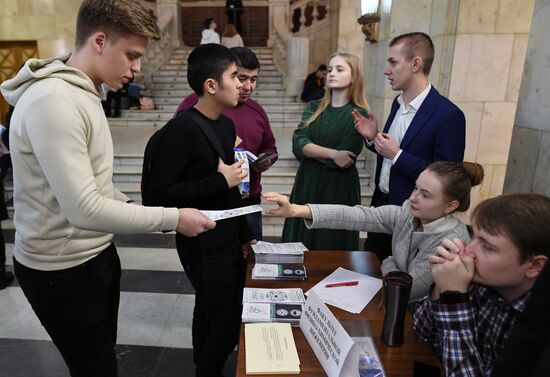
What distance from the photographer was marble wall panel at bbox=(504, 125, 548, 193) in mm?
1769

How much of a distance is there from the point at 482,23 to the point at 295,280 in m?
2.97

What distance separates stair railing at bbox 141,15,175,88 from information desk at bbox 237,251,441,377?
8715 mm

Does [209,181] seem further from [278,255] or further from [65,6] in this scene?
[65,6]

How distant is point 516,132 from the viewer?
1901 mm

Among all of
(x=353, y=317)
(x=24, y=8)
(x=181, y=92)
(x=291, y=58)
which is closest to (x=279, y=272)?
(x=353, y=317)

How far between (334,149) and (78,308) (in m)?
1.69

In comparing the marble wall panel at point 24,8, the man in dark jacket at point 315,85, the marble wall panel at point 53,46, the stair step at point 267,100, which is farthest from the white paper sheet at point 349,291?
the marble wall panel at point 24,8

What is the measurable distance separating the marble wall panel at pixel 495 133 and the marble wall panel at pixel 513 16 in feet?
2.06

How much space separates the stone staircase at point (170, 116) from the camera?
5.01m

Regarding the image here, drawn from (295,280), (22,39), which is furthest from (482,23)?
(22,39)

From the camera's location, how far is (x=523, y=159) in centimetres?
185

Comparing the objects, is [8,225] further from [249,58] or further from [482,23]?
[482,23]

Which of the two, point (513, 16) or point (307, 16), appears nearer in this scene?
point (513, 16)

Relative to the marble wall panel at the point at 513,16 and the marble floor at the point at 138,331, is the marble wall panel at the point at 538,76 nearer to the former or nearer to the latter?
the marble wall panel at the point at 513,16
